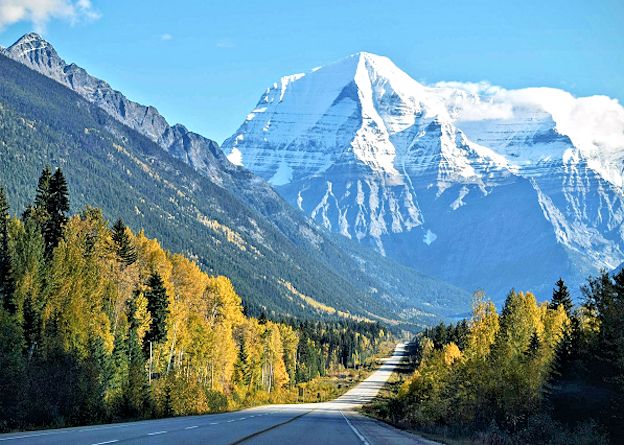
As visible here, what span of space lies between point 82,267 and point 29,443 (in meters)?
41.1

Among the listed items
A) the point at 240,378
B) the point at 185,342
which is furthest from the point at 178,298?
the point at 240,378

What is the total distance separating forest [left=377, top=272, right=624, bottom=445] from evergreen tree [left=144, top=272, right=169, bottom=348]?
83.1ft

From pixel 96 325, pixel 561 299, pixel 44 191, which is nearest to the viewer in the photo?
pixel 96 325

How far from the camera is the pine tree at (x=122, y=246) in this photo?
8356 cm

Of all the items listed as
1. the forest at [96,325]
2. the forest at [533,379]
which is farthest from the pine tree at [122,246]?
the forest at [533,379]

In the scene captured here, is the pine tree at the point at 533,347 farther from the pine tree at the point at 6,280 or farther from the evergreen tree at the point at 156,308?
the pine tree at the point at 6,280

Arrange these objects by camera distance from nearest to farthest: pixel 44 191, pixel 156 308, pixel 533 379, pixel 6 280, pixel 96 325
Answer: pixel 533 379
pixel 6 280
pixel 96 325
pixel 44 191
pixel 156 308

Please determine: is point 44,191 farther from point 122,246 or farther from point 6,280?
point 6,280

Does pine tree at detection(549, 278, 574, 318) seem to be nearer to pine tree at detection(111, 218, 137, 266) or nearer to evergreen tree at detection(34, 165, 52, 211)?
pine tree at detection(111, 218, 137, 266)

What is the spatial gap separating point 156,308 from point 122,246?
6729 mm

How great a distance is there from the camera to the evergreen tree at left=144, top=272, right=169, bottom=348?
83.8m

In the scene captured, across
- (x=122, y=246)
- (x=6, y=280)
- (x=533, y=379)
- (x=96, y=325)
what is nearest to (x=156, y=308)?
(x=122, y=246)

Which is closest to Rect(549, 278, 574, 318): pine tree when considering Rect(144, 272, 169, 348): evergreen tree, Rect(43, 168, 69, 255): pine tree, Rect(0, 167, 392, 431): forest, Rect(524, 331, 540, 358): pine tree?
Rect(524, 331, 540, 358): pine tree

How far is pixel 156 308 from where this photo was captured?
83812 millimetres
